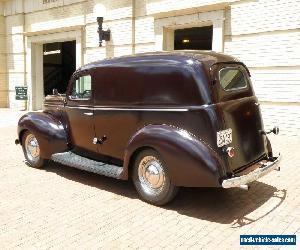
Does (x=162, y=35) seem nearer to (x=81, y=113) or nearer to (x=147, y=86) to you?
(x=81, y=113)

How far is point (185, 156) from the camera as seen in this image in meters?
4.37

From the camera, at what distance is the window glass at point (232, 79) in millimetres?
4816

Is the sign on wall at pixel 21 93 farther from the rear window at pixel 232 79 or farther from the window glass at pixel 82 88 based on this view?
the rear window at pixel 232 79

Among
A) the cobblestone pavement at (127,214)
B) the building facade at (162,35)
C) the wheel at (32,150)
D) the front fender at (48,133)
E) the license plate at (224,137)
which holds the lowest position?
the cobblestone pavement at (127,214)

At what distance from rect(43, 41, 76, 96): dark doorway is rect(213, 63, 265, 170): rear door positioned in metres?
18.2

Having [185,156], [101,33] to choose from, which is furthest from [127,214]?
[101,33]

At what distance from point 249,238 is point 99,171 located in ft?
8.15

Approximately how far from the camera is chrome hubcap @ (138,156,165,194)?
187 inches

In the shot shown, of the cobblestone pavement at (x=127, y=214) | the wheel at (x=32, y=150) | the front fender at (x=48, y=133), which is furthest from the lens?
the wheel at (x=32, y=150)

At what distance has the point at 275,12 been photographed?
9.45 m

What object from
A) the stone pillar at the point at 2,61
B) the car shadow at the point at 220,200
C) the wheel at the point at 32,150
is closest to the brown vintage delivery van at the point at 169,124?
the car shadow at the point at 220,200

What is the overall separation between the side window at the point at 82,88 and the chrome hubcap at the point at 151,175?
170cm

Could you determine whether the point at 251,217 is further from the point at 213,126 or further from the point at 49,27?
the point at 49,27

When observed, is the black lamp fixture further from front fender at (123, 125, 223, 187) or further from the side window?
front fender at (123, 125, 223, 187)
